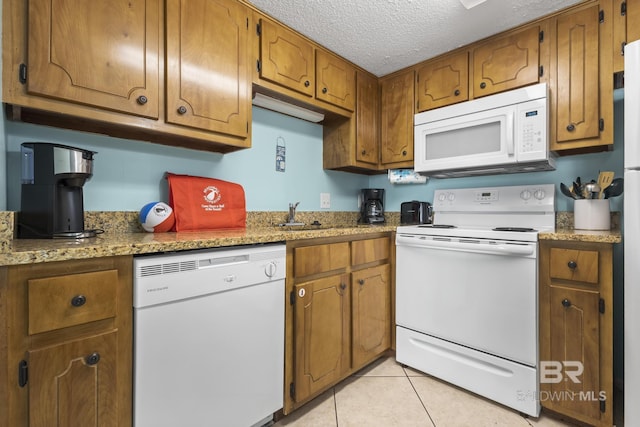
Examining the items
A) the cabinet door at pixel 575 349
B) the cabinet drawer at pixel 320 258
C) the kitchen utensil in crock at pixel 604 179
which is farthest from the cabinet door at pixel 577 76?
the cabinet drawer at pixel 320 258

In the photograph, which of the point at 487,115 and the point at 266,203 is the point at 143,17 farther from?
the point at 487,115

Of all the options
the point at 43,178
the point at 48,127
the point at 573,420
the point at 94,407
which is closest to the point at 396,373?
the point at 573,420

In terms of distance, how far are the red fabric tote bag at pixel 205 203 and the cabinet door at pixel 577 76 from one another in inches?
75.8

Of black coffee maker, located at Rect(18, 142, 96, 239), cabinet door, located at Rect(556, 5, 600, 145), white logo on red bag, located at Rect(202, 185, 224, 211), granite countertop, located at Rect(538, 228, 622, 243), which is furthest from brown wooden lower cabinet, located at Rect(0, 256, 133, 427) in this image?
cabinet door, located at Rect(556, 5, 600, 145)

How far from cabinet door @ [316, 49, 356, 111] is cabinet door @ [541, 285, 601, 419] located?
5.66ft

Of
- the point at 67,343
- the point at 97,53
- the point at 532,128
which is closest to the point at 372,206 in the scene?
the point at 532,128

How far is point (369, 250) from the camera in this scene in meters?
1.92

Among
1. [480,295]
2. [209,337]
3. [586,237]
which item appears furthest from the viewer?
[480,295]

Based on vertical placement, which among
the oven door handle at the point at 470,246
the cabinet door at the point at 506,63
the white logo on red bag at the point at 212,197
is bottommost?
the oven door handle at the point at 470,246

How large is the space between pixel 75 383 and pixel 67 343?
0.41ft

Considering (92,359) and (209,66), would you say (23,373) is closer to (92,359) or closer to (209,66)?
(92,359)

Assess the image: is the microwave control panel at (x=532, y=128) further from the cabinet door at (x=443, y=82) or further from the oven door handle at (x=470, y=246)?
the oven door handle at (x=470, y=246)

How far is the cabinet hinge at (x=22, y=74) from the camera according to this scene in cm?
102

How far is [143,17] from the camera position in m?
1.27
